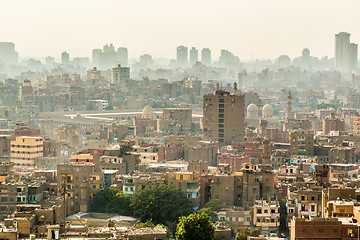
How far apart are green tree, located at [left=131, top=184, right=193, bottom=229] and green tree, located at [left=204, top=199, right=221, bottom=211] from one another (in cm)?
56

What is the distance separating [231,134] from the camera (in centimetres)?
4825

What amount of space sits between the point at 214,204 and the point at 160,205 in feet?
5.95

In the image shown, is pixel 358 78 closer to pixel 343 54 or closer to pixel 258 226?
pixel 343 54

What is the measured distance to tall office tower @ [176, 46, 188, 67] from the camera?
190 metres

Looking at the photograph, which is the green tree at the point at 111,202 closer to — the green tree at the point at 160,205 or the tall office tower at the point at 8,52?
the green tree at the point at 160,205

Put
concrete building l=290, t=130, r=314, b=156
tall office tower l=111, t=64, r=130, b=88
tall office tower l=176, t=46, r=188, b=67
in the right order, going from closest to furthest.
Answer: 1. concrete building l=290, t=130, r=314, b=156
2. tall office tower l=111, t=64, r=130, b=88
3. tall office tower l=176, t=46, r=188, b=67

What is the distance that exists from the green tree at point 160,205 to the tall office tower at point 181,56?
525ft

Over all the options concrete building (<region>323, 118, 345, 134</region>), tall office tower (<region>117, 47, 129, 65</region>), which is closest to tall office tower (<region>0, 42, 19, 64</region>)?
tall office tower (<region>117, 47, 129, 65</region>)

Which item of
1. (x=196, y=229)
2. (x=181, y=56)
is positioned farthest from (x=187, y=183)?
(x=181, y=56)

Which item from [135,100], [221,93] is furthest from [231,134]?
[135,100]

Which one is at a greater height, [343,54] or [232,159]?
[343,54]

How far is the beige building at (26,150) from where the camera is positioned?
41375 mm

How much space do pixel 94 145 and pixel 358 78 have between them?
8916cm

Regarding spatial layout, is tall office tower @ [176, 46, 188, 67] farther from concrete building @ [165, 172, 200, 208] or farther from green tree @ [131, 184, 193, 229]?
green tree @ [131, 184, 193, 229]
